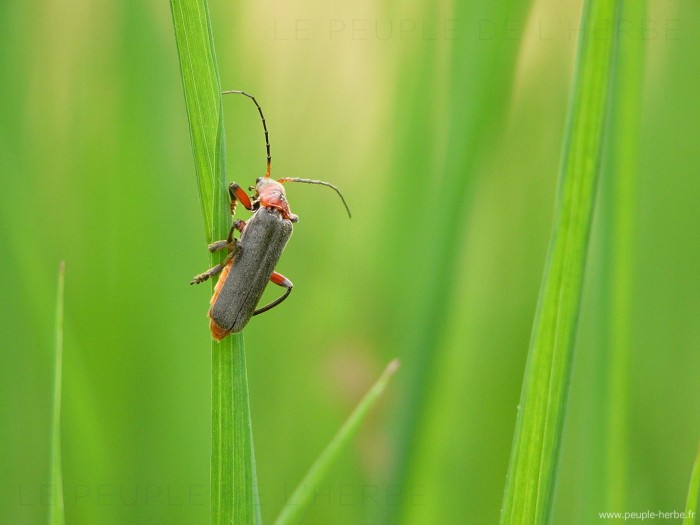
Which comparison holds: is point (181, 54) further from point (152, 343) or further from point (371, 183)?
point (371, 183)

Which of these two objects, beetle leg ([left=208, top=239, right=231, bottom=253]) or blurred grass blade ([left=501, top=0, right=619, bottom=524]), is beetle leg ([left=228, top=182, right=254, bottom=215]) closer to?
beetle leg ([left=208, top=239, right=231, bottom=253])

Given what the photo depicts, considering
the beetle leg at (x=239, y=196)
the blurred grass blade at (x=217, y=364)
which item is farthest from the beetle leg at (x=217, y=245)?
the beetle leg at (x=239, y=196)

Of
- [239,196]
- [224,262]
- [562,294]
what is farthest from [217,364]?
[239,196]

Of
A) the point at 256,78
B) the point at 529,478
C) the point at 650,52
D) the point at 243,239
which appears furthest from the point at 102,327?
the point at 650,52

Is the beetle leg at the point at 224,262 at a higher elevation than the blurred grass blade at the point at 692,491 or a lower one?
higher

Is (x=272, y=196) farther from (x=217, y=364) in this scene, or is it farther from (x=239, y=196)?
(x=217, y=364)

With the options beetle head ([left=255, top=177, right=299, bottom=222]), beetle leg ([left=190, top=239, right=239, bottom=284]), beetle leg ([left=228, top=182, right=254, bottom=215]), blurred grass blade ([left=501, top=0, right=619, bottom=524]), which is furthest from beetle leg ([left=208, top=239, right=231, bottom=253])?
blurred grass blade ([left=501, top=0, right=619, bottom=524])

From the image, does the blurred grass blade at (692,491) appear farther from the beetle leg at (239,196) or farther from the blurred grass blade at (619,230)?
the beetle leg at (239,196)
